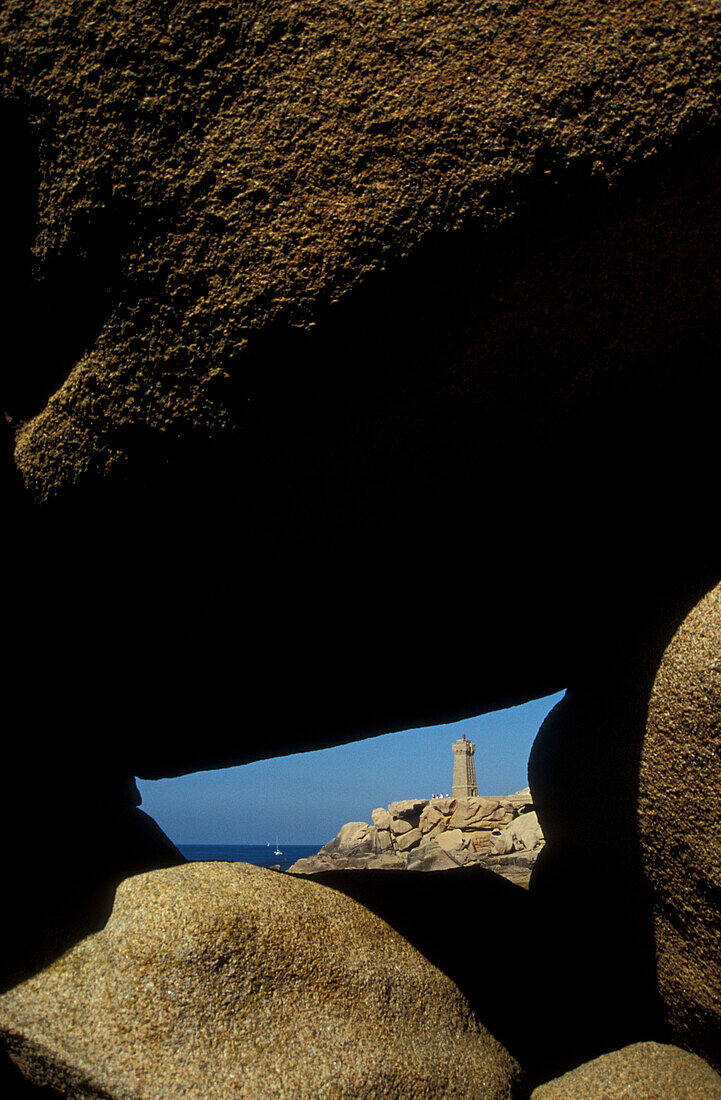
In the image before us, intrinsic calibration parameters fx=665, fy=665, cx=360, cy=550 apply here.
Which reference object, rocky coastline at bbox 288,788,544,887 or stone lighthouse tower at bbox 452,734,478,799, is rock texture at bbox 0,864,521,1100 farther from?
stone lighthouse tower at bbox 452,734,478,799

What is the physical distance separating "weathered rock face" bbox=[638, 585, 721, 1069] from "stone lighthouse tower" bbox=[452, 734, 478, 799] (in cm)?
2455

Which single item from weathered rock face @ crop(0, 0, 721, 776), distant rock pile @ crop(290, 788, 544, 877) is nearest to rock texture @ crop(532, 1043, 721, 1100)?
weathered rock face @ crop(0, 0, 721, 776)

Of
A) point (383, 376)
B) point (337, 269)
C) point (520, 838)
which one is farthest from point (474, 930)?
point (520, 838)

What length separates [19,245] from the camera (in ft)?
5.37

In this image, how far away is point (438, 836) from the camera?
1644cm

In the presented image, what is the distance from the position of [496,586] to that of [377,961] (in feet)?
4.24

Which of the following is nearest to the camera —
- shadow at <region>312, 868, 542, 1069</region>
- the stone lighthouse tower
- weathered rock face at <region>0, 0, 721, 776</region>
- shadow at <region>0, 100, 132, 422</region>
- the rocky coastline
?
weathered rock face at <region>0, 0, 721, 776</region>

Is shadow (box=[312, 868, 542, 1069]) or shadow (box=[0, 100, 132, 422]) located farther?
shadow (box=[312, 868, 542, 1069])

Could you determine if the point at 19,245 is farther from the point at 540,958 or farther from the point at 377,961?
the point at 540,958

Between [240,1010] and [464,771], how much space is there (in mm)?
25251

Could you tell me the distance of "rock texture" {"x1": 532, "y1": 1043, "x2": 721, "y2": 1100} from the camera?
1.75 m

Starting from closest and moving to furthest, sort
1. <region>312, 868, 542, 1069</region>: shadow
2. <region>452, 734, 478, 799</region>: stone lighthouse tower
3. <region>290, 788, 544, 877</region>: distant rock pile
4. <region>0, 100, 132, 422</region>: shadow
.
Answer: <region>0, 100, 132, 422</region>: shadow → <region>312, 868, 542, 1069</region>: shadow → <region>290, 788, 544, 877</region>: distant rock pile → <region>452, 734, 478, 799</region>: stone lighthouse tower

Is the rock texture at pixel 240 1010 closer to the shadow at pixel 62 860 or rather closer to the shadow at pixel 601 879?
the shadow at pixel 62 860

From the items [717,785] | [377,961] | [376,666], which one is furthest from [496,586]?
[377,961]
